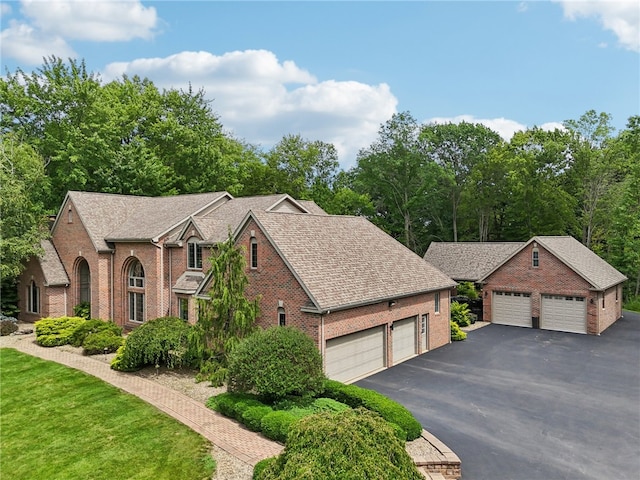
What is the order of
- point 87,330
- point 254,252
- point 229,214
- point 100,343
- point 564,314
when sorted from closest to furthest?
point 254,252 → point 100,343 → point 87,330 → point 229,214 → point 564,314

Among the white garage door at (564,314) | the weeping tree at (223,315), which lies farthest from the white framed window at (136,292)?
the white garage door at (564,314)

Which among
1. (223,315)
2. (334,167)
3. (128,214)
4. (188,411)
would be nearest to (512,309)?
(223,315)

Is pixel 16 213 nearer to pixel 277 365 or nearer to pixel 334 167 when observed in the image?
pixel 277 365

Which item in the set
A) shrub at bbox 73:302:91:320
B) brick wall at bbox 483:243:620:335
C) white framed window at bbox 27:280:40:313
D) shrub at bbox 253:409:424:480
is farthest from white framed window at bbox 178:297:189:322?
brick wall at bbox 483:243:620:335

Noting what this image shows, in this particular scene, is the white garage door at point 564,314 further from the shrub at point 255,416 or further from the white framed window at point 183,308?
the white framed window at point 183,308

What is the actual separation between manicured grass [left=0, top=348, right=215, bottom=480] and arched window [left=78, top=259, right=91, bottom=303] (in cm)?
1174

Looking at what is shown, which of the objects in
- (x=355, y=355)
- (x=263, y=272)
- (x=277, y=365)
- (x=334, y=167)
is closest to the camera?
(x=277, y=365)

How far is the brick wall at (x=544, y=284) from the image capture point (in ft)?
87.9

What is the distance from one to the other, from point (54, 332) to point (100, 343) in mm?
4053

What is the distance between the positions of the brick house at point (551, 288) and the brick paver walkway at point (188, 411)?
22508 mm

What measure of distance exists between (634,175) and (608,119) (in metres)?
7.58

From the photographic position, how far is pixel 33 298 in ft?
99.0

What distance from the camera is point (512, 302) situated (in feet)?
98.4

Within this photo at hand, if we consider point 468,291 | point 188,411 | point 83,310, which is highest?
point 468,291
